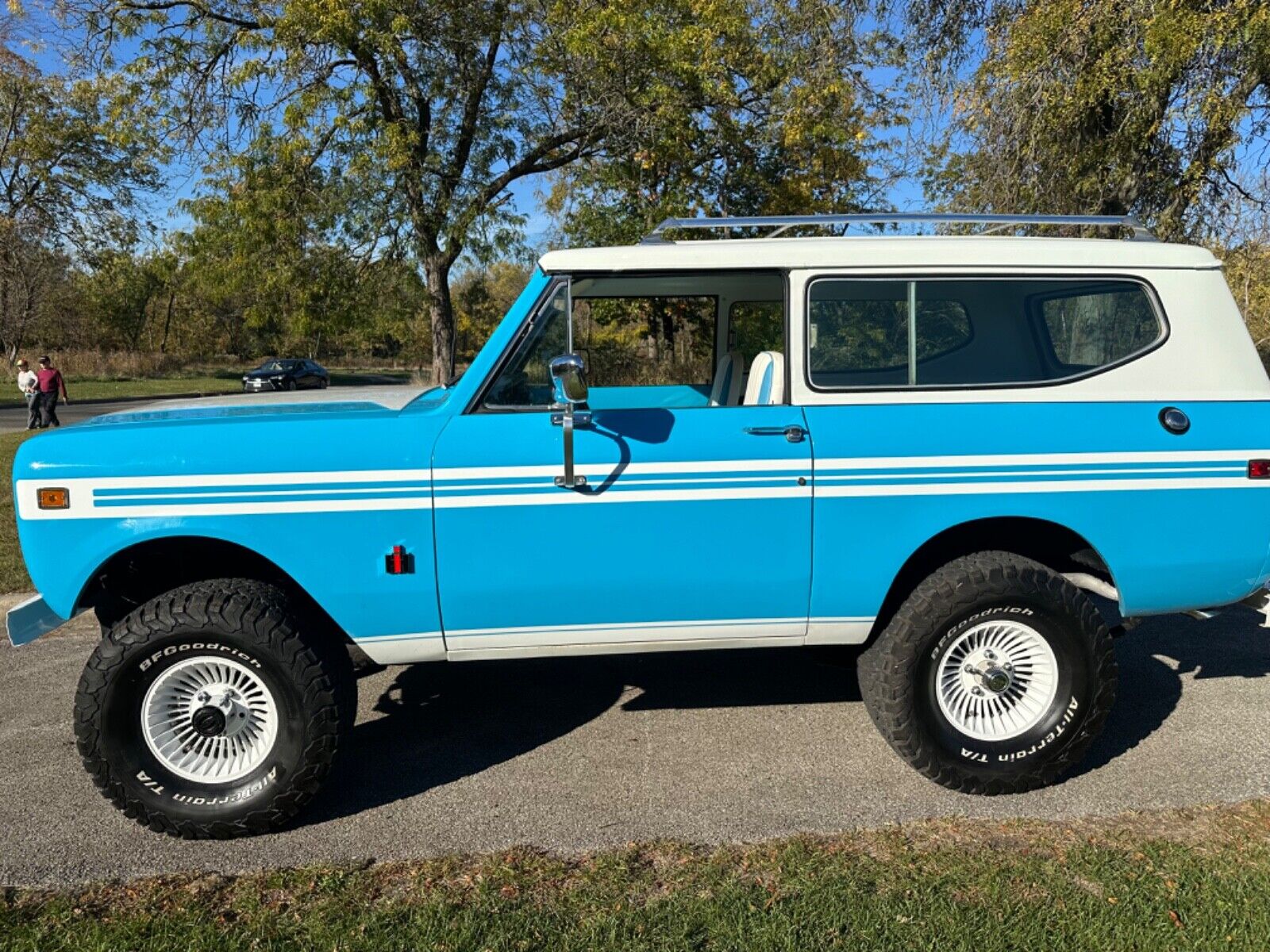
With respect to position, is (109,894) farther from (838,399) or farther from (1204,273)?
(1204,273)

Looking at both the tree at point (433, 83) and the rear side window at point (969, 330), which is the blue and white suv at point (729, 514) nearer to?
the rear side window at point (969, 330)

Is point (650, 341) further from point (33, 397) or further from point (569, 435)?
point (33, 397)

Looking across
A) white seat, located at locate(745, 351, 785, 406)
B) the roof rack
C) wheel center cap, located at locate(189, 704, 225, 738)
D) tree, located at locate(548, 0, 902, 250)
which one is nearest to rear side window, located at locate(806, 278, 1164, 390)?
white seat, located at locate(745, 351, 785, 406)

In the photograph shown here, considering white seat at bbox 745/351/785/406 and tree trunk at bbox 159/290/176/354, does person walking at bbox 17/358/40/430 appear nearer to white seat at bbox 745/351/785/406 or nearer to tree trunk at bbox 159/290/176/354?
white seat at bbox 745/351/785/406

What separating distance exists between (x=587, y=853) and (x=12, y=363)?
42.5m

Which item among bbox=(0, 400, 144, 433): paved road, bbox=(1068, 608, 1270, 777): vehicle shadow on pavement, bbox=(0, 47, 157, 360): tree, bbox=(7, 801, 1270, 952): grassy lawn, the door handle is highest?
bbox=(0, 47, 157, 360): tree

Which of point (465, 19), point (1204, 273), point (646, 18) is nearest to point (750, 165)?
point (646, 18)

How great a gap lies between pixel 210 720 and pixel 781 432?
237cm

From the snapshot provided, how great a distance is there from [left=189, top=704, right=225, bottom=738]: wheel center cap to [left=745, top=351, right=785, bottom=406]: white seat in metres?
2.33

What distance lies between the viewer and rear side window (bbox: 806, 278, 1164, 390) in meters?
3.84

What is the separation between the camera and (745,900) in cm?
301

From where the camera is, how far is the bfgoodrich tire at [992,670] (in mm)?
3752

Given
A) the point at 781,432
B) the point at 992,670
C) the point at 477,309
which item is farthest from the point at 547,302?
the point at 477,309

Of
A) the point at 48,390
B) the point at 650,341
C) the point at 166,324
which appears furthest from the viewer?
the point at 166,324
